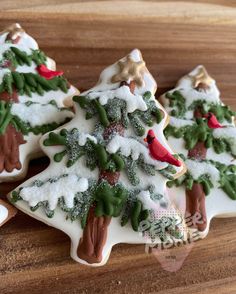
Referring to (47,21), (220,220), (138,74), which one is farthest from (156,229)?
(47,21)

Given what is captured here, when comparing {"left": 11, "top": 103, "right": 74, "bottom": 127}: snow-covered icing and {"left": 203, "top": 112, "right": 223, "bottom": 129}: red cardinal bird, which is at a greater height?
{"left": 11, "top": 103, "right": 74, "bottom": 127}: snow-covered icing

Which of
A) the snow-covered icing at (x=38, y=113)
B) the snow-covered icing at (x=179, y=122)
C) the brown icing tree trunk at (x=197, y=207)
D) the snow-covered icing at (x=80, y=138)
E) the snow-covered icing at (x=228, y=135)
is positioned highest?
the snow-covered icing at (x=38, y=113)

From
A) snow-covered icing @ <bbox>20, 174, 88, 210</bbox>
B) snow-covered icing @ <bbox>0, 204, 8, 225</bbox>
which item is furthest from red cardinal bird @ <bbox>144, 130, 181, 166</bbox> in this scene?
snow-covered icing @ <bbox>0, 204, 8, 225</bbox>

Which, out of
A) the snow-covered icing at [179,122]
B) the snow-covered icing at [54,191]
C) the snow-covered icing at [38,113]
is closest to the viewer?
the snow-covered icing at [54,191]

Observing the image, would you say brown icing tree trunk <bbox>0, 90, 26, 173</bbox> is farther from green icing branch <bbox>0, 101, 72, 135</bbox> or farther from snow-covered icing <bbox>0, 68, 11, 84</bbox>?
snow-covered icing <bbox>0, 68, 11, 84</bbox>

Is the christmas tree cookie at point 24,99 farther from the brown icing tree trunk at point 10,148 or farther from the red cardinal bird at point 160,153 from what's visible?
the red cardinal bird at point 160,153

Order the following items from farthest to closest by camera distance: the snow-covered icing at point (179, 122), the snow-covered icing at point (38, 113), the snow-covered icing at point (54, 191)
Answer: the snow-covered icing at point (179, 122), the snow-covered icing at point (38, 113), the snow-covered icing at point (54, 191)

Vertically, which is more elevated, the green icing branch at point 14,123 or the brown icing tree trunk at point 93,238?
the green icing branch at point 14,123

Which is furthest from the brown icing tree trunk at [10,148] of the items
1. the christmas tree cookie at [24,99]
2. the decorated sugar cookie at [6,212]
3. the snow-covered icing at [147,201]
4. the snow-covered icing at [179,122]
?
the snow-covered icing at [179,122]
